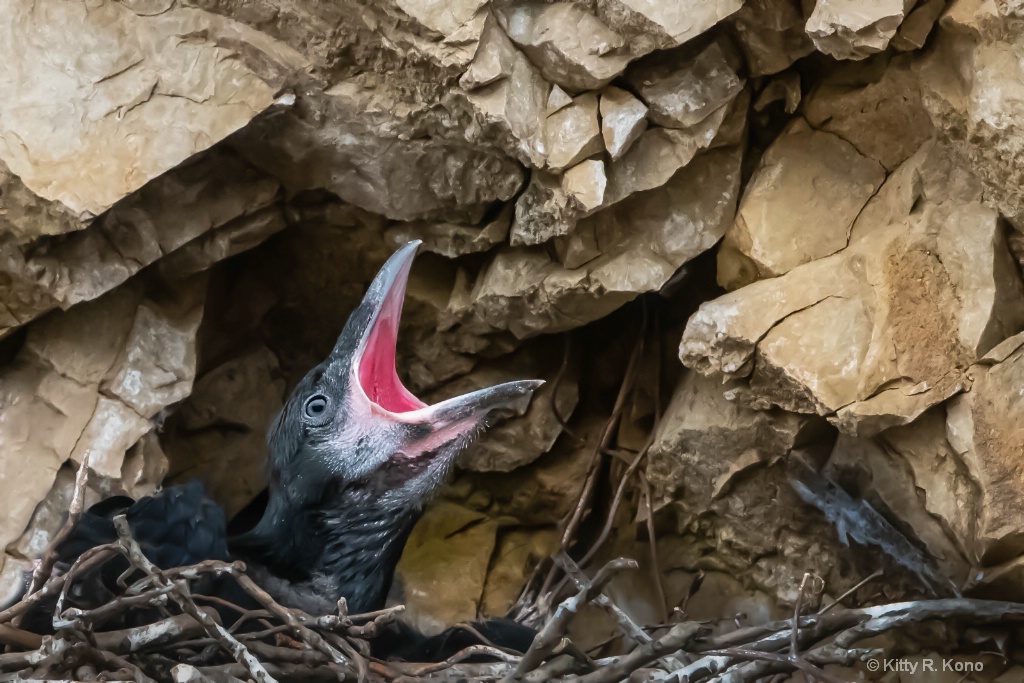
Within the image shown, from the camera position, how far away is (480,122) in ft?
6.63

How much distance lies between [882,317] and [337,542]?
132cm

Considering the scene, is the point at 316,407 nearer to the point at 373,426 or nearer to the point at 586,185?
the point at 373,426

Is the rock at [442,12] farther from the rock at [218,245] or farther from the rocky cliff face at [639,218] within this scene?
the rock at [218,245]

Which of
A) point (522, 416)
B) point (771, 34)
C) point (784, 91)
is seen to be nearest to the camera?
point (771, 34)

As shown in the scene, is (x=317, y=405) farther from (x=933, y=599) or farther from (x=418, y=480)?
(x=933, y=599)

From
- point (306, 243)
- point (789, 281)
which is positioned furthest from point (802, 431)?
point (306, 243)

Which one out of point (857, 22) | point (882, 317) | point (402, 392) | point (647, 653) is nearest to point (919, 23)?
point (857, 22)

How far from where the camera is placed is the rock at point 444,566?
2.59 metres

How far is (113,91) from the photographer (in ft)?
6.83

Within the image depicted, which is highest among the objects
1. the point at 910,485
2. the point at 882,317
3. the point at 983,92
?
the point at 983,92

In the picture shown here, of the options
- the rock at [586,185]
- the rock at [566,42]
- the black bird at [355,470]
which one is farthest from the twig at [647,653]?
the rock at [566,42]

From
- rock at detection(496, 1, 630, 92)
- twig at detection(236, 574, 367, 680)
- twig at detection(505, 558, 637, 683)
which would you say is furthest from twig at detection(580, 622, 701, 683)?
rock at detection(496, 1, 630, 92)

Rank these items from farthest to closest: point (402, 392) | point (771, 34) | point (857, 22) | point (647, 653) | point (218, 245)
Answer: point (402, 392), point (218, 245), point (771, 34), point (857, 22), point (647, 653)

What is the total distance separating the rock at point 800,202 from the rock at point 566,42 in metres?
0.42
